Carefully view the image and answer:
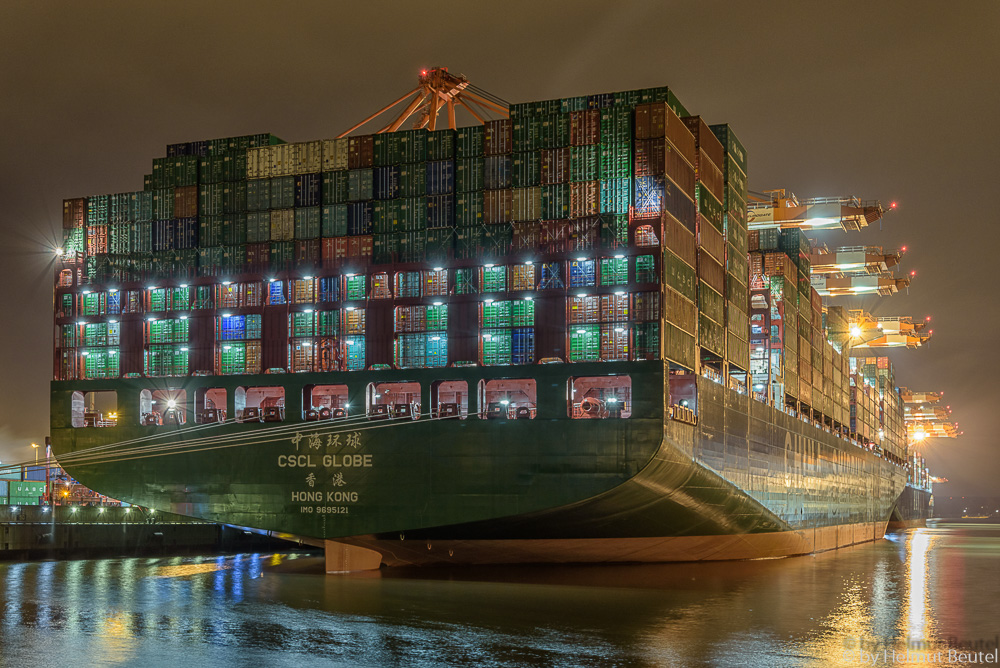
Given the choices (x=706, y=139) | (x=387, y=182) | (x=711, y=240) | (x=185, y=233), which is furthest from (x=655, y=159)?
(x=185, y=233)

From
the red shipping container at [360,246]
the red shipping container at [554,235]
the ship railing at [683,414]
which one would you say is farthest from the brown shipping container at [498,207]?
the ship railing at [683,414]

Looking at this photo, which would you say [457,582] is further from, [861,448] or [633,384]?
[861,448]

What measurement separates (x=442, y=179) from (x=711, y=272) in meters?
11.7

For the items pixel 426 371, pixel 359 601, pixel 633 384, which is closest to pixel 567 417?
pixel 633 384

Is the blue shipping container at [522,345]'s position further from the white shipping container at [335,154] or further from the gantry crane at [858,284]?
the gantry crane at [858,284]

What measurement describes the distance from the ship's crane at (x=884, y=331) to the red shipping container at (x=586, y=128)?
46.1 m

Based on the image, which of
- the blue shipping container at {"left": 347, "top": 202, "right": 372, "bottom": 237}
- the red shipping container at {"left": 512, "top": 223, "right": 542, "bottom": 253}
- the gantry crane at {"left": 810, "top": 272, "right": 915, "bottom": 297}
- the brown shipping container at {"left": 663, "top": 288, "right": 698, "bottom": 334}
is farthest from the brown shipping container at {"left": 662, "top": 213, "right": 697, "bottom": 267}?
the gantry crane at {"left": 810, "top": 272, "right": 915, "bottom": 297}

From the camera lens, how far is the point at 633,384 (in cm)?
3559

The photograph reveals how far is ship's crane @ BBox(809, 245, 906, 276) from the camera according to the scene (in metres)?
66.8

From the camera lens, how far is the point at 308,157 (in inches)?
1619

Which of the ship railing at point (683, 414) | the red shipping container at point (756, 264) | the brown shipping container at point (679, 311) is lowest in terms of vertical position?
the ship railing at point (683, 414)

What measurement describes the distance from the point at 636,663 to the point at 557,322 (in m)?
17.7

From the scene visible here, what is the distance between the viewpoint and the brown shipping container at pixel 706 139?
41.4 meters

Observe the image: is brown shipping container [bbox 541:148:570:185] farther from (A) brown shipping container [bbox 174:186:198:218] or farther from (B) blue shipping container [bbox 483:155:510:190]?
(A) brown shipping container [bbox 174:186:198:218]
